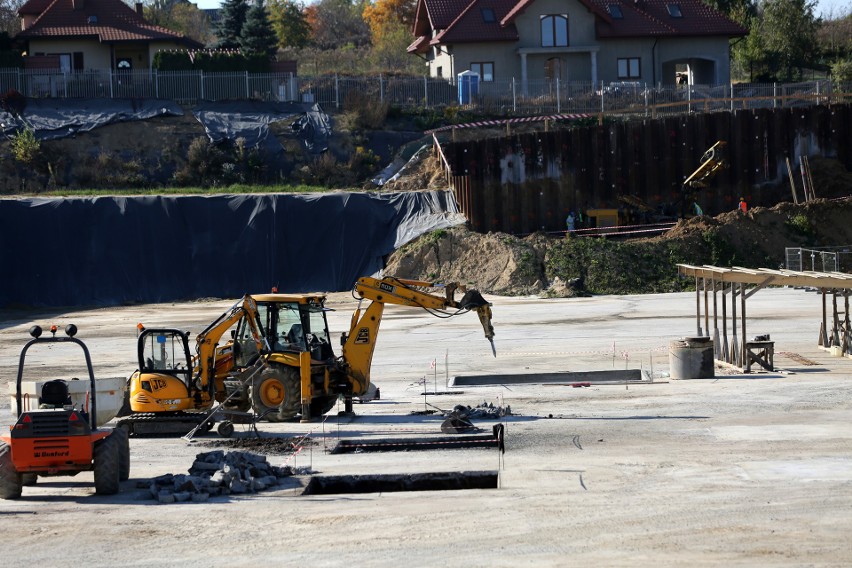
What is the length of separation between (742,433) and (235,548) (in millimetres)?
8788

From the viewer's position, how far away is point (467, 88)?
189 ft

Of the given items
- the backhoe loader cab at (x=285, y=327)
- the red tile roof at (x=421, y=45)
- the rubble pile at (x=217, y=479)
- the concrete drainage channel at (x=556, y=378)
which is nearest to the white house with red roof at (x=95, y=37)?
the red tile roof at (x=421, y=45)

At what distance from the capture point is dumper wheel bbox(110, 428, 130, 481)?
616 inches

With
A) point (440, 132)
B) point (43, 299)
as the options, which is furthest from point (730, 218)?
point (43, 299)

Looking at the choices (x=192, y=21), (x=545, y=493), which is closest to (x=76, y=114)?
(x=545, y=493)

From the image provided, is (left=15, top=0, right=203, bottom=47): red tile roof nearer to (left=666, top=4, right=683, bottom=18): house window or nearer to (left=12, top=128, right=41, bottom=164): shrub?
(left=12, top=128, right=41, bottom=164): shrub

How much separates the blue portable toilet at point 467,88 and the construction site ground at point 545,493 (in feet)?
105

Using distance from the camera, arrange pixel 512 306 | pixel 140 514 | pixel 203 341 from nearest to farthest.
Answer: pixel 140 514 < pixel 203 341 < pixel 512 306

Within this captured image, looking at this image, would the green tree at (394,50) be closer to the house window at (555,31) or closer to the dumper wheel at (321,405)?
the house window at (555,31)

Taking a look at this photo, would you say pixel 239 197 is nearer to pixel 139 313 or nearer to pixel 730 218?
pixel 139 313

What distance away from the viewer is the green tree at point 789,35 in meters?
67.9

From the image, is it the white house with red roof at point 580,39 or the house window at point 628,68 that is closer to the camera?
the white house with red roof at point 580,39

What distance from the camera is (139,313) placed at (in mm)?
40250

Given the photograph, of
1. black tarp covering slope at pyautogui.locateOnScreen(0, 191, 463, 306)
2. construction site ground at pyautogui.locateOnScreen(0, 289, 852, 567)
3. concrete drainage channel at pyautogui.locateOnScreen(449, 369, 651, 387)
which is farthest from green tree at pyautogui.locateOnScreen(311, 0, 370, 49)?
construction site ground at pyautogui.locateOnScreen(0, 289, 852, 567)
